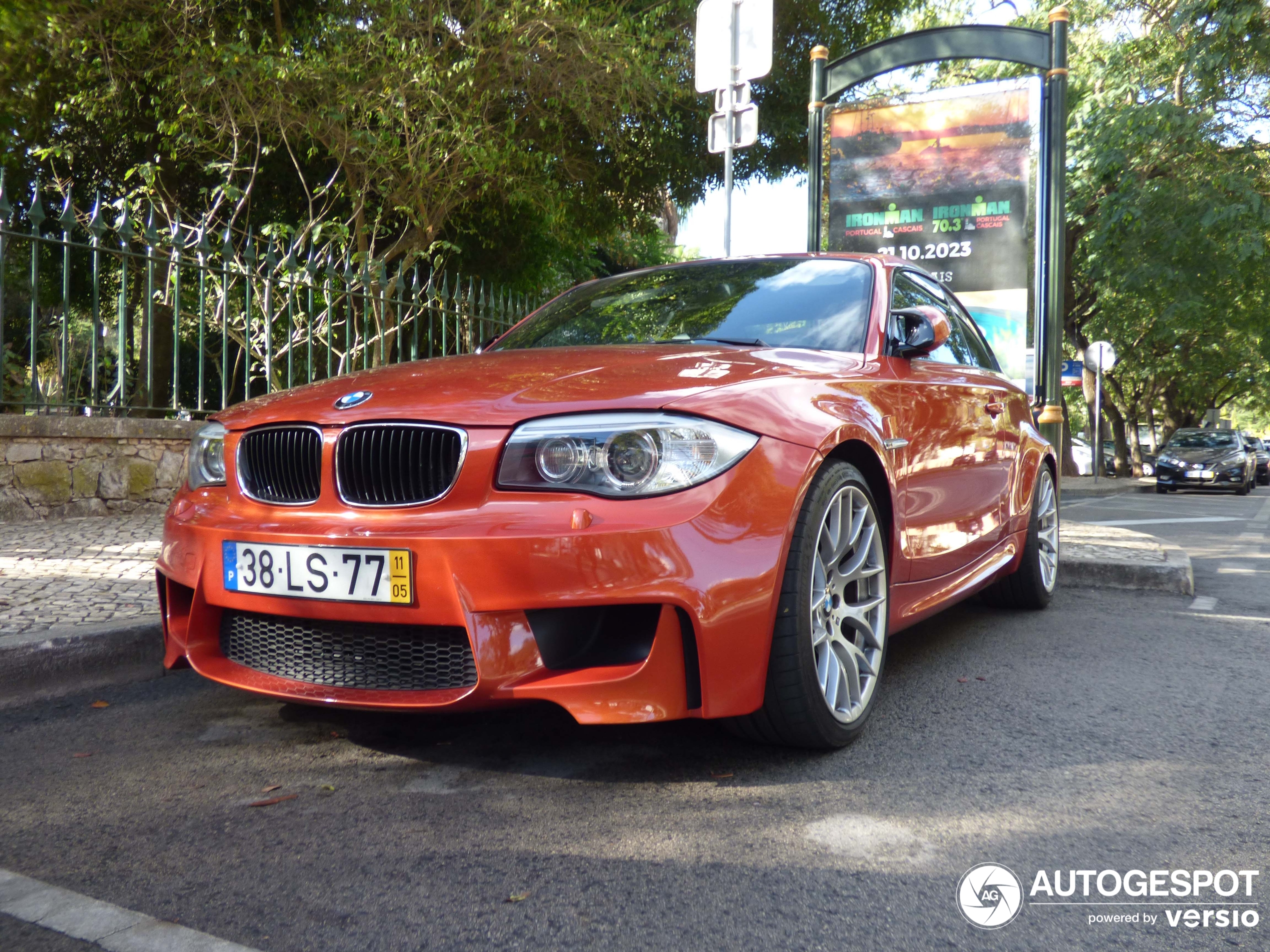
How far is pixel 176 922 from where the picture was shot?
1.80 m

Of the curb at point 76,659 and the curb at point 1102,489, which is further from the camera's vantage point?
the curb at point 1102,489

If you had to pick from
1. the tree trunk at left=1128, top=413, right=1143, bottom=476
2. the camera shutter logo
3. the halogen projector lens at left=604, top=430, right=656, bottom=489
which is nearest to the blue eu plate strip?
the halogen projector lens at left=604, top=430, right=656, bottom=489

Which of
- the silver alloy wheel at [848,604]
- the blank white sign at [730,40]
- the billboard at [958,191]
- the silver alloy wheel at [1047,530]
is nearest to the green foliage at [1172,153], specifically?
the billboard at [958,191]

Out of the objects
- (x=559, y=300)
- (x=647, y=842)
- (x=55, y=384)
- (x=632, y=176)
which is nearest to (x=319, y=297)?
(x=55, y=384)

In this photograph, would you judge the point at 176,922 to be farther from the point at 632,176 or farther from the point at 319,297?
the point at 632,176

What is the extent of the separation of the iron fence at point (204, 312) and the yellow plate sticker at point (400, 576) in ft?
8.92

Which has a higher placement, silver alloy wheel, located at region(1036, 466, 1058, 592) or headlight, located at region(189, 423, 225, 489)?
headlight, located at region(189, 423, 225, 489)

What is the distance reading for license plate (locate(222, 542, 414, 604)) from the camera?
2.34 meters

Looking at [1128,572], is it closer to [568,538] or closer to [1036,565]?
[1036,565]

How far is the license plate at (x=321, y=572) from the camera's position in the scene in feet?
7.68

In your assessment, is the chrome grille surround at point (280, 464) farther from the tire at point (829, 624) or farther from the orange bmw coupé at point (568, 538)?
the tire at point (829, 624)

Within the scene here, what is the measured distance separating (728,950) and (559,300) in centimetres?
297

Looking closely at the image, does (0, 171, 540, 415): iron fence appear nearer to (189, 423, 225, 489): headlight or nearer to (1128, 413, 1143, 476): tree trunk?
(189, 423, 225, 489): headlight

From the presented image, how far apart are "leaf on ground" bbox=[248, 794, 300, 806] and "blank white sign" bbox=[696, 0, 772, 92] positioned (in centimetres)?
574
